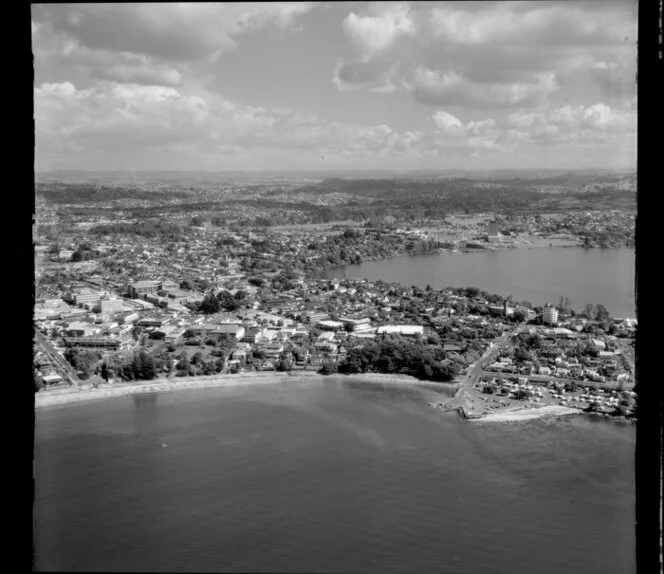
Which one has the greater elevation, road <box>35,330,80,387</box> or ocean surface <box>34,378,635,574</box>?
road <box>35,330,80,387</box>

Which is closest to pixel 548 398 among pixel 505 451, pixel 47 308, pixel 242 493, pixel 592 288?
pixel 505 451

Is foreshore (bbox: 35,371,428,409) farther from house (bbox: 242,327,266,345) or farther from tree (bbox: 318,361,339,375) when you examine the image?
house (bbox: 242,327,266,345)

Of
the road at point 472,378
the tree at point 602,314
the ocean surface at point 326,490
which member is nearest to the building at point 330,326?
the road at point 472,378

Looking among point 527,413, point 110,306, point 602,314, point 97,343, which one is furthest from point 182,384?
point 602,314

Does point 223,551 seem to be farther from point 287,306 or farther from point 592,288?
point 592,288

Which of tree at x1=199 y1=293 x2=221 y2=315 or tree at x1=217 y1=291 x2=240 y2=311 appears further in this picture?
tree at x1=217 y1=291 x2=240 y2=311

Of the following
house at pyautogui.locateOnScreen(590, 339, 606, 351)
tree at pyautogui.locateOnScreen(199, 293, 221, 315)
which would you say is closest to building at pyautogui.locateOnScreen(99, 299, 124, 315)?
tree at pyautogui.locateOnScreen(199, 293, 221, 315)
